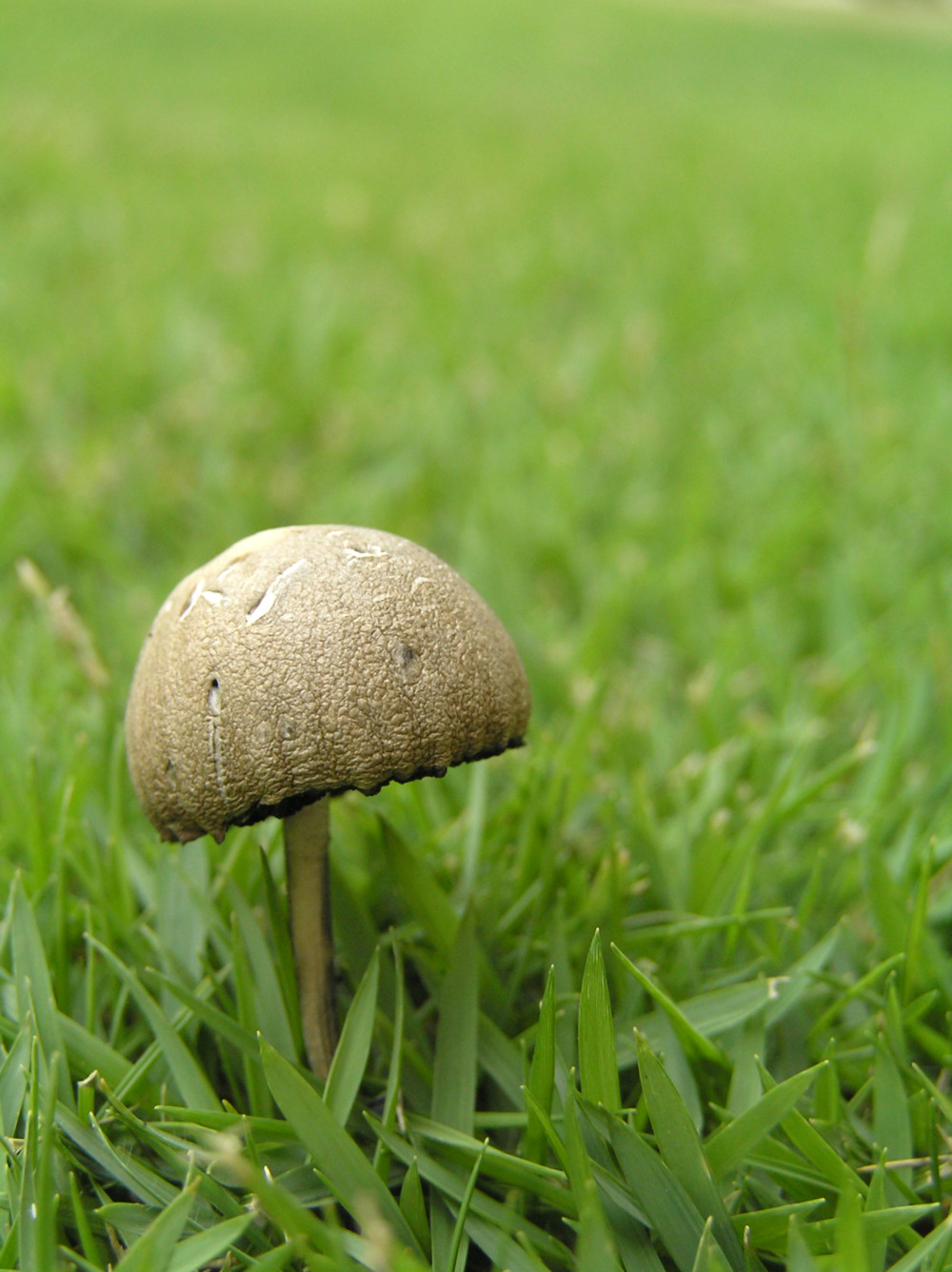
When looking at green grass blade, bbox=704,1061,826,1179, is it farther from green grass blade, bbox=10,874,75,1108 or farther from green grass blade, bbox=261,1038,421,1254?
green grass blade, bbox=10,874,75,1108

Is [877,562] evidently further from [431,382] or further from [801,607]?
[431,382]

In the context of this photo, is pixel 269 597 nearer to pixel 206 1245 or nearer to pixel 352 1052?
pixel 352 1052

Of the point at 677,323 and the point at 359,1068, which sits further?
the point at 677,323

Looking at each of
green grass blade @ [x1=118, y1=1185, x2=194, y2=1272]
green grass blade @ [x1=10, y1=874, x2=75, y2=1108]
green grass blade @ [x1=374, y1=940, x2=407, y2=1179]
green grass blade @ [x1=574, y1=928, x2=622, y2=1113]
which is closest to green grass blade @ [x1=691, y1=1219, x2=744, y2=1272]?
green grass blade @ [x1=574, y1=928, x2=622, y2=1113]

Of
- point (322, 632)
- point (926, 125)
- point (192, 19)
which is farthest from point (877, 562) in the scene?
point (192, 19)

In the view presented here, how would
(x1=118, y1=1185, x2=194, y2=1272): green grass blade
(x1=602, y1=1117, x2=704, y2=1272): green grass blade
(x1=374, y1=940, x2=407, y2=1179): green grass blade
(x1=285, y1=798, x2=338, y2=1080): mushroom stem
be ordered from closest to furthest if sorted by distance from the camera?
(x1=118, y1=1185, x2=194, y2=1272): green grass blade, (x1=602, y1=1117, x2=704, y2=1272): green grass blade, (x1=374, y1=940, x2=407, y2=1179): green grass blade, (x1=285, y1=798, x2=338, y2=1080): mushroom stem
